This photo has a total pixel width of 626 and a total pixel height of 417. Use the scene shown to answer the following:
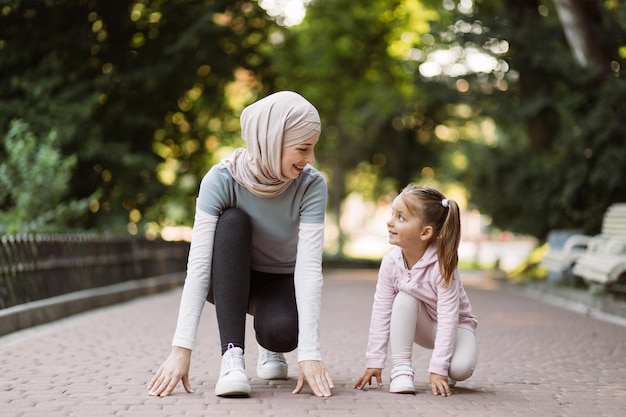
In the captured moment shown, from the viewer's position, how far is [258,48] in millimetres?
21297

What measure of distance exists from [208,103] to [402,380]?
52.7 feet

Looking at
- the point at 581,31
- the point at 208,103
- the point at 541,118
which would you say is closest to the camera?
the point at 581,31

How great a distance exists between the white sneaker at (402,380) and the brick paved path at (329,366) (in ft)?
0.14

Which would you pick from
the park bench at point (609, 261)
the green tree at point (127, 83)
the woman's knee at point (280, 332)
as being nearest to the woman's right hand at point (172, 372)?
the woman's knee at point (280, 332)

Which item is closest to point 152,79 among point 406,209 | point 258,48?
point 258,48

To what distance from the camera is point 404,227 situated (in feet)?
16.8

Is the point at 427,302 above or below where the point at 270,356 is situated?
above

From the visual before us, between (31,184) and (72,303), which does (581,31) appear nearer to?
(31,184)

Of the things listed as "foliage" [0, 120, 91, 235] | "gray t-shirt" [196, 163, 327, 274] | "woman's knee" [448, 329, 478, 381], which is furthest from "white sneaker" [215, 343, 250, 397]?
"foliage" [0, 120, 91, 235]

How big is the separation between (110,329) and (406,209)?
14.9 ft

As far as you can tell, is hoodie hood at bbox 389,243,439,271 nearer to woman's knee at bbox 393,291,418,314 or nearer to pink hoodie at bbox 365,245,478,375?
pink hoodie at bbox 365,245,478,375

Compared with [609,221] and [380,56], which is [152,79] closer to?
[609,221]

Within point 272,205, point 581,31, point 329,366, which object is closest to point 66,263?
point 329,366

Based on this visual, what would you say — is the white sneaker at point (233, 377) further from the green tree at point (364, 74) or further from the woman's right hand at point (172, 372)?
the green tree at point (364, 74)
